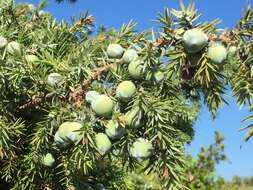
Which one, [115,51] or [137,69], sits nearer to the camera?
[137,69]

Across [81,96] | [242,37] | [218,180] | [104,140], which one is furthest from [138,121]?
[218,180]

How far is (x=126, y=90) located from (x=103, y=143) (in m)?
0.15

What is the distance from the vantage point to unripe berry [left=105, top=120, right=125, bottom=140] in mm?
1300

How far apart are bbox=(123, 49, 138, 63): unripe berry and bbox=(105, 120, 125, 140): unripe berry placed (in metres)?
0.16

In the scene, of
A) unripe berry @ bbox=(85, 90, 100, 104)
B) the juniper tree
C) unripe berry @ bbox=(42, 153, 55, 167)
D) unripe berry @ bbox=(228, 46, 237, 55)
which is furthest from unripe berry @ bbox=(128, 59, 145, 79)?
unripe berry @ bbox=(42, 153, 55, 167)

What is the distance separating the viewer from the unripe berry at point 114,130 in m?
1.30

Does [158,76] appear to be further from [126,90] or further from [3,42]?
[3,42]

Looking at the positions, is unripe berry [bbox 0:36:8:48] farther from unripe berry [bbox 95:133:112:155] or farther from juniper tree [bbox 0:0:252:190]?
unripe berry [bbox 95:133:112:155]

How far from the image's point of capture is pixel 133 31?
5.36ft

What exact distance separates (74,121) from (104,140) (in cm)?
11

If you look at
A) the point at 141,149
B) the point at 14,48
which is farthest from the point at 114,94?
the point at 14,48

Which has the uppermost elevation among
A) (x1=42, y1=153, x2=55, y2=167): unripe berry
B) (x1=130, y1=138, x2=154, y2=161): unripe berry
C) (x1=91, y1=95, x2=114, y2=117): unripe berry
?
(x1=91, y1=95, x2=114, y2=117): unripe berry

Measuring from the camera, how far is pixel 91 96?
1352 mm

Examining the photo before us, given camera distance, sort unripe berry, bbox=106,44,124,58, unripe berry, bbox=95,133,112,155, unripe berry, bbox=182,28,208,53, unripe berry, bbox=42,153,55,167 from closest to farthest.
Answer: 1. unripe berry, bbox=182,28,208,53
2. unripe berry, bbox=95,133,112,155
3. unripe berry, bbox=106,44,124,58
4. unripe berry, bbox=42,153,55,167
